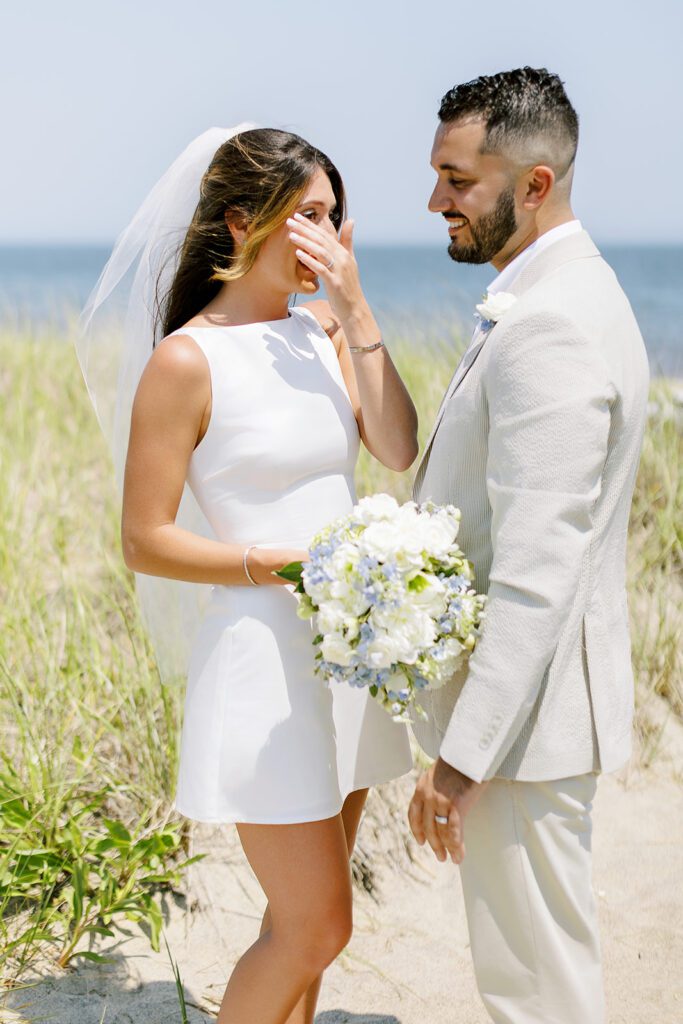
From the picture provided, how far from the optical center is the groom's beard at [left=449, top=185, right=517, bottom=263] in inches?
89.3

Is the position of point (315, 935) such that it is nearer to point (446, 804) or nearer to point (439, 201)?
point (446, 804)

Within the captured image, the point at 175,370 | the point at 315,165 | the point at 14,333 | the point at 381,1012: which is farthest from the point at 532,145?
the point at 14,333

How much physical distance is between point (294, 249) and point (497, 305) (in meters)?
0.72

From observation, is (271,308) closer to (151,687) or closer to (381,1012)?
(151,687)

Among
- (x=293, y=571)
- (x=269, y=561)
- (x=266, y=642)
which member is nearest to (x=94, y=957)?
(x=266, y=642)

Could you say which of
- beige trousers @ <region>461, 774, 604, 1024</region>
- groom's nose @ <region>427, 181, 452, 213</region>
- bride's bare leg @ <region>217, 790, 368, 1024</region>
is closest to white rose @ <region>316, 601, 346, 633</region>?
beige trousers @ <region>461, 774, 604, 1024</region>

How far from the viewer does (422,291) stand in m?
22.5

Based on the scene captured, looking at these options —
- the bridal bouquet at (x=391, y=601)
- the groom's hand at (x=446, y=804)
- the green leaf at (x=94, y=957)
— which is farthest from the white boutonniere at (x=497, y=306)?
the green leaf at (x=94, y=957)

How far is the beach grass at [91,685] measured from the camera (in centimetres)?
353

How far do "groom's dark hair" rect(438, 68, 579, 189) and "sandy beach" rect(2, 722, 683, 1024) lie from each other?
2.55m

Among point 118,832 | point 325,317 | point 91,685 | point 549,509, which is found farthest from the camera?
point 91,685

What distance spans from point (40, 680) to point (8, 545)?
1225 millimetres

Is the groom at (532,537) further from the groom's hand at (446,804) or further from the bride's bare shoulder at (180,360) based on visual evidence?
the bride's bare shoulder at (180,360)

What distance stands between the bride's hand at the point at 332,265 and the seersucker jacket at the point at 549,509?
0.43 metres
